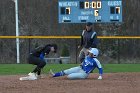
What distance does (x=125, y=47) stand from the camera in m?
37.3

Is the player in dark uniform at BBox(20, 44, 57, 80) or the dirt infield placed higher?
the player in dark uniform at BBox(20, 44, 57, 80)

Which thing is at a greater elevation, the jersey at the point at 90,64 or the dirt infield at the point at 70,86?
the jersey at the point at 90,64

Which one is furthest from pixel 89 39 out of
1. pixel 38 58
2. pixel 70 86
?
pixel 70 86

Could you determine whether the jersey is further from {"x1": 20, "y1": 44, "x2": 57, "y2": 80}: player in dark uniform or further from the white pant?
{"x1": 20, "y1": 44, "x2": 57, "y2": 80}: player in dark uniform

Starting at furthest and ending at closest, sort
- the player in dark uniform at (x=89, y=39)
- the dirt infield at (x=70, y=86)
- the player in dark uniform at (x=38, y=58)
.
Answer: the player in dark uniform at (x=89, y=39) → the player in dark uniform at (x=38, y=58) → the dirt infield at (x=70, y=86)

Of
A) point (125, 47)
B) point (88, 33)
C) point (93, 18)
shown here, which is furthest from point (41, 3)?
point (88, 33)

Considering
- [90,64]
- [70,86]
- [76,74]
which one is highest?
[90,64]

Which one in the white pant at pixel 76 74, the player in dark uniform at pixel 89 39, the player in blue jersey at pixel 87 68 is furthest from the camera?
the player in dark uniform at pixel 89 39

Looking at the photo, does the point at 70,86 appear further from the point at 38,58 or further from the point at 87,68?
the point at 38,58

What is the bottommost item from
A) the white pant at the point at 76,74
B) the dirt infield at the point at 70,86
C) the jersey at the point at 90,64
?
the dirt infield at the point at 70,86

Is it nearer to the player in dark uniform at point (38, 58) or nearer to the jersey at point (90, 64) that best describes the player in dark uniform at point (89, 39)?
the jersey at point (90, 64)

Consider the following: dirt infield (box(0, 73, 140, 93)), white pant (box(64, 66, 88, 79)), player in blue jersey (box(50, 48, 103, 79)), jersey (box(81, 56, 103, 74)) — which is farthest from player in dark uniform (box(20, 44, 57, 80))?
jersey (box(81, 56, 103, 74))

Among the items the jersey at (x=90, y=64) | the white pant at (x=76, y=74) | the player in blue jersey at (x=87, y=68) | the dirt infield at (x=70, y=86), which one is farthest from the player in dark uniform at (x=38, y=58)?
the jersey at (x=90, y=64)

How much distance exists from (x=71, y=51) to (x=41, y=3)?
5545 millimetres
